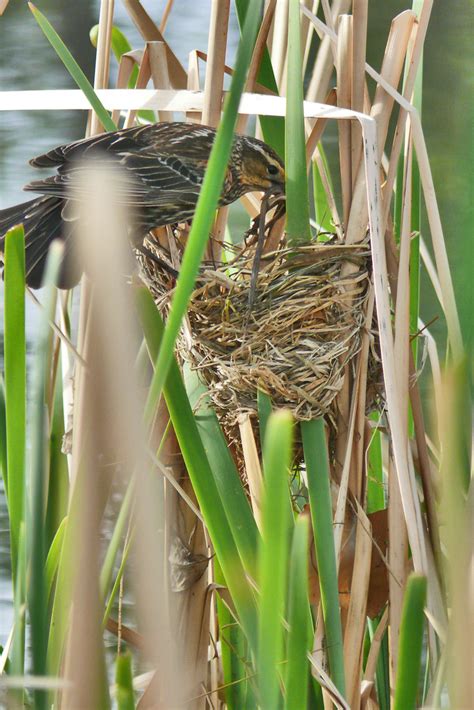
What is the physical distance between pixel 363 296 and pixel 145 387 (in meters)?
0.24

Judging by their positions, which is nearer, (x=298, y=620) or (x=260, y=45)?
(x=298, y=620)

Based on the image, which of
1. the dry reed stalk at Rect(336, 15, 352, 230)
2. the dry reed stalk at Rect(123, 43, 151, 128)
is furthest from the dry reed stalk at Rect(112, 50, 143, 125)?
the dry reed stalk at Rect(336, 15, 352, 230)

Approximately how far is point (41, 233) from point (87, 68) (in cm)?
148

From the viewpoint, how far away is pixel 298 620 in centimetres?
47

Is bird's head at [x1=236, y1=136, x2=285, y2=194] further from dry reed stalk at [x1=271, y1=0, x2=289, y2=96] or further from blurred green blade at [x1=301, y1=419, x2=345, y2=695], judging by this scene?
blurred green blade at [x1=301, y1=419, x2=345, y2=695]

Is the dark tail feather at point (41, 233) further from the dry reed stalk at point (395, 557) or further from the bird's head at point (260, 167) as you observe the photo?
the dry reed stalk at point (395, 557)

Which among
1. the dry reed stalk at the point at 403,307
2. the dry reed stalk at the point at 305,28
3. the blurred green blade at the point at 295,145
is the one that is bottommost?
the dry reed stalk at the point at 403,307

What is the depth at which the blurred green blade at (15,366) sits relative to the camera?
486 mm

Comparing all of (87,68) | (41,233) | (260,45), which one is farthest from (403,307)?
(87,68)

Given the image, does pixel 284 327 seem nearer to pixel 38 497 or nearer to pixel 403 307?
pixel 403 307

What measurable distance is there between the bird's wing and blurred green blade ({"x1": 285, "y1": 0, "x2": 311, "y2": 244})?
17 centimetres

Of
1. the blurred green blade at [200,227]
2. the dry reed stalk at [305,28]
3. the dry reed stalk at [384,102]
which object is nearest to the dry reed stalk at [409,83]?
the dry reed stalk at [384,102]

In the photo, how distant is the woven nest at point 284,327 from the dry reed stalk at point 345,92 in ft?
0.19

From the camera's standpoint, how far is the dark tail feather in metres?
0.90
